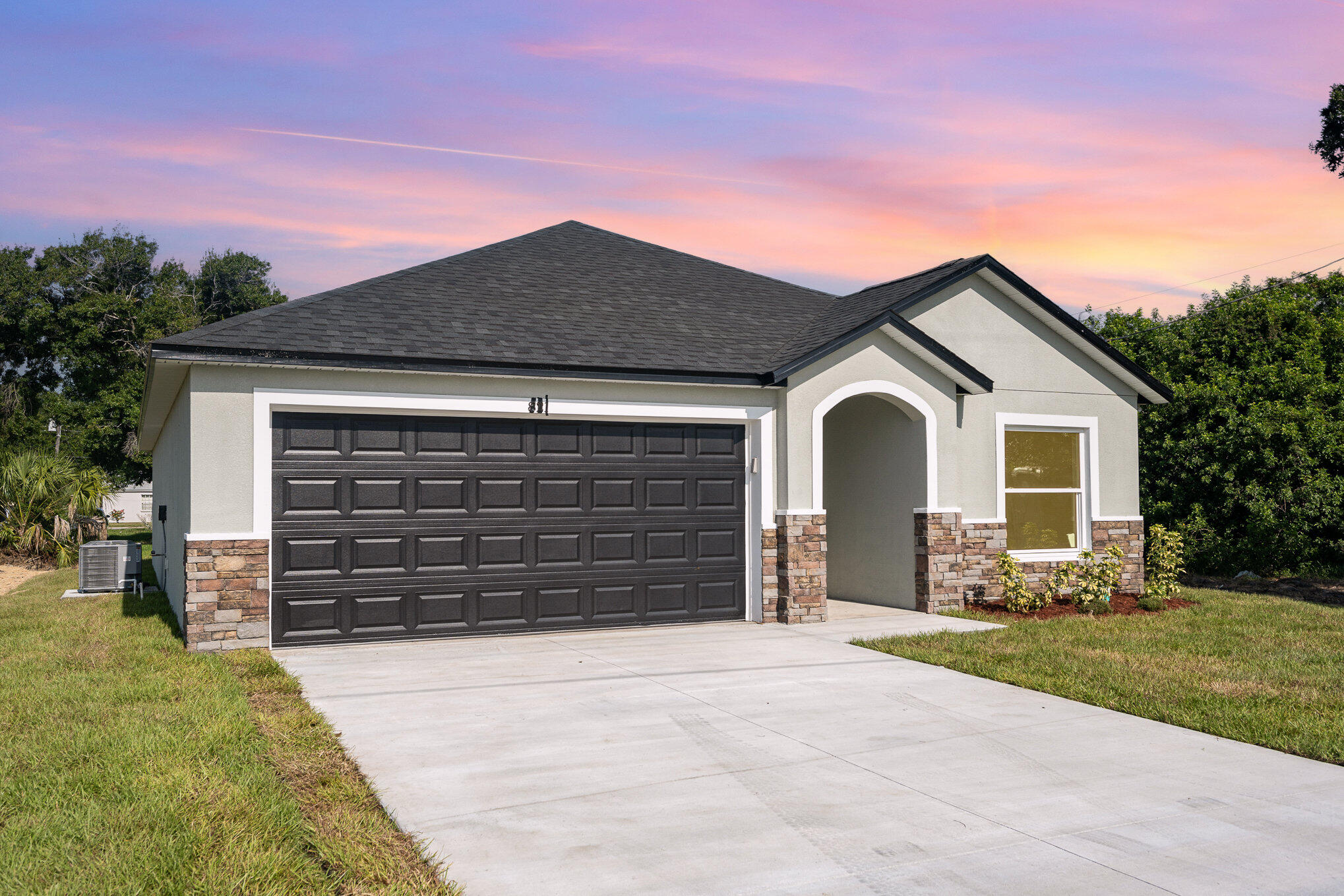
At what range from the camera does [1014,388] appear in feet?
48.6

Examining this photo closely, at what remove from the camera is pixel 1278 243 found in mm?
23156

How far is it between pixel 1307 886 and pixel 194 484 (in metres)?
9.98

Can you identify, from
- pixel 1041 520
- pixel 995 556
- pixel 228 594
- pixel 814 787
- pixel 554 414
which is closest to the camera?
pixel 814 787

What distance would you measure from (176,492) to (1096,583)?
13097 mm

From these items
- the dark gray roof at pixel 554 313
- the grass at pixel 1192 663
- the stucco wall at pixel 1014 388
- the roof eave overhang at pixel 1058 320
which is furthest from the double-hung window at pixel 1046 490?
the dark gray roof at pixel 554 313

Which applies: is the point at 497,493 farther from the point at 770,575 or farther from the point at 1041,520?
the point at 1041,520

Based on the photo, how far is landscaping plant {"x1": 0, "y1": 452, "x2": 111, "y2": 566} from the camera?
22.7 metres

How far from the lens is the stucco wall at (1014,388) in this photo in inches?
565

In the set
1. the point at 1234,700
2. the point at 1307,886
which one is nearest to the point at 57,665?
the point at 1307,886

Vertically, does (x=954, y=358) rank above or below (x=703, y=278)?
below

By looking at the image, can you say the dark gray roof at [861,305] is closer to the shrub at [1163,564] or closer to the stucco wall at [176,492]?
the shrub at [1163,564]

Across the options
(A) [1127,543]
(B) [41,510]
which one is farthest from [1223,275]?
(B) [41,510]

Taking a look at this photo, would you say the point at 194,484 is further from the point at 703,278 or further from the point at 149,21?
the point at 703,278

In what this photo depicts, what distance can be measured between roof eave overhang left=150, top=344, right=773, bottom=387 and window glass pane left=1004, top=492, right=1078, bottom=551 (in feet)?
16.8
